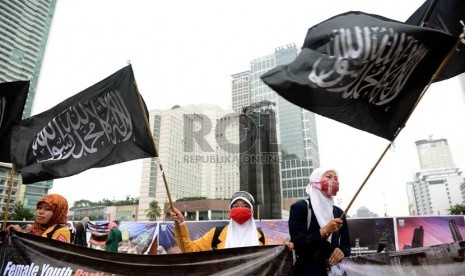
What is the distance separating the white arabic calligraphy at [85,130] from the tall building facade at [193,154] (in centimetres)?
6959

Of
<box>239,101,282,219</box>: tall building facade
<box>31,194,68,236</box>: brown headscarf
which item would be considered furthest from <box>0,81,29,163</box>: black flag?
<box>239,101,282,219</box>: tall building facade

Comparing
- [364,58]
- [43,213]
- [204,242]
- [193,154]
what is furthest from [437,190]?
[43,213]

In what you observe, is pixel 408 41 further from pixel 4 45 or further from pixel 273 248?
pixel 4 45

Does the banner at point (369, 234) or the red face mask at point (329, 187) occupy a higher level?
the red face mask at point (329, 187)

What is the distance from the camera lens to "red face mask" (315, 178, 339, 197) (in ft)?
8.87

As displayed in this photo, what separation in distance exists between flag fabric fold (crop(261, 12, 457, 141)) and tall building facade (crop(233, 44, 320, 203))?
85269 millimetres

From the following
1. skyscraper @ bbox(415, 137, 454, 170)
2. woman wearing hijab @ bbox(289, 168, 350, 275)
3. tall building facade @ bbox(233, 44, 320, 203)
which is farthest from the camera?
skyscraper @ bbox(415, 137, 454, 170)

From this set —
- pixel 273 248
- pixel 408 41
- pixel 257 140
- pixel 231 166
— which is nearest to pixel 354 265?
pixel 273 248

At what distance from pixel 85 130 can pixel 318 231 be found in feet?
9.14

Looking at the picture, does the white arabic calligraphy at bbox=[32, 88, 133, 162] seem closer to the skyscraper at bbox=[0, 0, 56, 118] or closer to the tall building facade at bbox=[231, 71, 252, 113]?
the tall building facade at bbox=[231, 71, 252, 113]

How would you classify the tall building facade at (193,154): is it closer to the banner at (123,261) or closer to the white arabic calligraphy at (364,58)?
the banner at (123,261)

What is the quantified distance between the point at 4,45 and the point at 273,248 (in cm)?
10881

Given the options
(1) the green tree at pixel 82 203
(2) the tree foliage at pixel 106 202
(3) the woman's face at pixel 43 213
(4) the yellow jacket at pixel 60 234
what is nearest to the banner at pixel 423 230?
(4) the yellow jacket at pixel 60 234

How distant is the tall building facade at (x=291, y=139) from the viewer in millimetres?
89812
